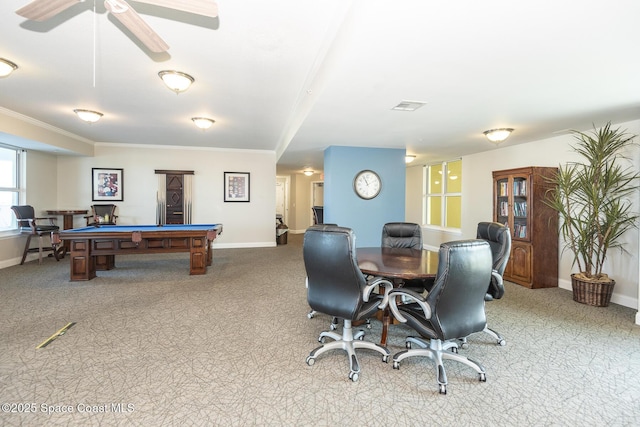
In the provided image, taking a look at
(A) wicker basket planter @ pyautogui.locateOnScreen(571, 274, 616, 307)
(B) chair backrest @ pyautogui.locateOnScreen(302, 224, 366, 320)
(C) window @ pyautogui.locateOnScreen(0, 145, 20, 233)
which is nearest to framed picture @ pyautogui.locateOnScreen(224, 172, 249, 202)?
(C) window @ pyautogui.locateOnScreen(0, 145, 20, 233)

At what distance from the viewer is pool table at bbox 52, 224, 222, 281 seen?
4727 mm

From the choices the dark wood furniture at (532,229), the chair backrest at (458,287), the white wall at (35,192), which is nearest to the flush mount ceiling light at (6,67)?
the white wall at (35,192)

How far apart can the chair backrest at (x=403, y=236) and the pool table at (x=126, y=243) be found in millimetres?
2973

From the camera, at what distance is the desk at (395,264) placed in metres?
2.49

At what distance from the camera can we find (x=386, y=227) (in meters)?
4.00

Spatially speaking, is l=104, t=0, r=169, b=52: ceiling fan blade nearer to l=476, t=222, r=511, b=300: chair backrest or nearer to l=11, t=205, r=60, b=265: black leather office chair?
l=476, t=222, r=511, b=300: chair backrest

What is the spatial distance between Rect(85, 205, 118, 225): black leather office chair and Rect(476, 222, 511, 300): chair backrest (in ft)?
24.4

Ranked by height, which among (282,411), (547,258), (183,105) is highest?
(183,105)

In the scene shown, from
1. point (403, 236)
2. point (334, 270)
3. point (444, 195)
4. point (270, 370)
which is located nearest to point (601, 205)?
point (403, 236)

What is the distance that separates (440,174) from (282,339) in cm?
657

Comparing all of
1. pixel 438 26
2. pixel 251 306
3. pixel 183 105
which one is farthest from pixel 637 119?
pixel 183 105

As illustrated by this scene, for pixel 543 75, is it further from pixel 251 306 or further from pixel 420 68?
pixel 251 306

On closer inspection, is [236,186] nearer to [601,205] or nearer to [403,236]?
[403,236]

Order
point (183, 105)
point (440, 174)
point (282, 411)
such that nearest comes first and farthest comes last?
point (282, 411) < point (183, 105) < point (440, 174)
